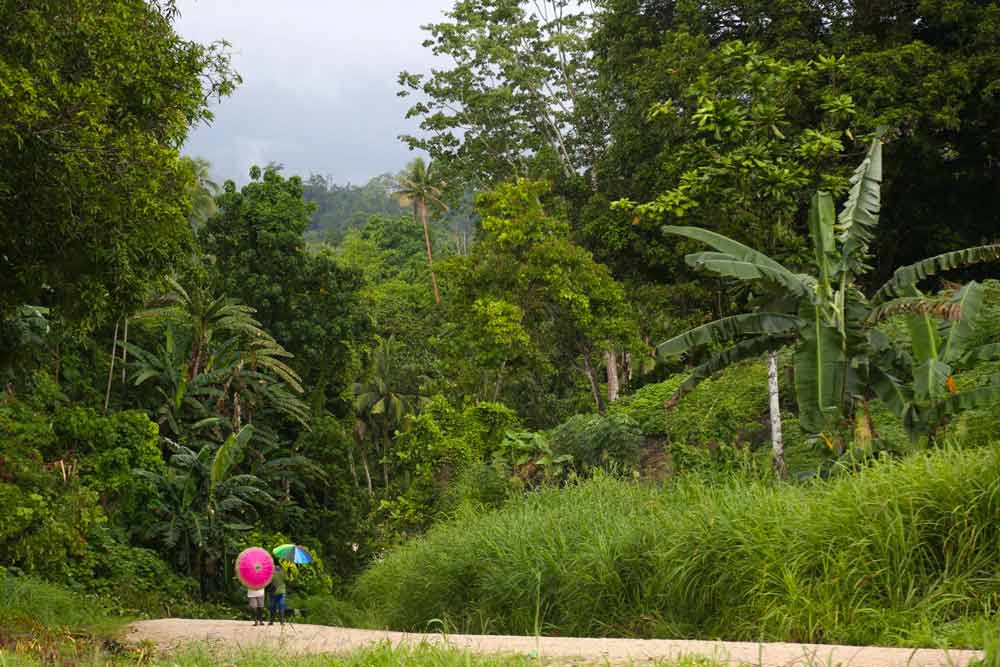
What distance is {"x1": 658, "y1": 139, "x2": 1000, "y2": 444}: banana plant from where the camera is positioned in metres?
10.5

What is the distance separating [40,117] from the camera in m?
8.67

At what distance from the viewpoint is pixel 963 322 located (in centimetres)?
1069

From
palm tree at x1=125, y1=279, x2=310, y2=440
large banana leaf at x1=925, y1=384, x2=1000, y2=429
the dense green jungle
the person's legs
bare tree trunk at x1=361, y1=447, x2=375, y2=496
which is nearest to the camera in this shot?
the dense green jungle

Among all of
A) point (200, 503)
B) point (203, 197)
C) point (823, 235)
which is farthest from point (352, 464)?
point (823, 235)

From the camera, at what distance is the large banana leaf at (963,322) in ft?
34.5

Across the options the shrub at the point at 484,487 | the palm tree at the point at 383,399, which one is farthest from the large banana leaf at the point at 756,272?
the palm tree at the point at 383,399

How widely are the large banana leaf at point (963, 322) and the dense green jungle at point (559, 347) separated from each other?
53 millimetres

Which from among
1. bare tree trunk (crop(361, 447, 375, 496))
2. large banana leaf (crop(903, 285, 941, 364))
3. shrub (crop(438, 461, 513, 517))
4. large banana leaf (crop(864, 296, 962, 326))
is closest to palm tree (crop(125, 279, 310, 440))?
shrub (crop(438, 461, 513, 517))

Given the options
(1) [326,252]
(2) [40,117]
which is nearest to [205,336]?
(1) [326,252]

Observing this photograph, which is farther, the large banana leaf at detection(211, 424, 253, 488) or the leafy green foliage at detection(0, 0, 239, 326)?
the large banana leaf at detection(211, 424, 253, 488)

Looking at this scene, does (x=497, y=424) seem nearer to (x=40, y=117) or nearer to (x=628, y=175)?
(x=628, y=175)

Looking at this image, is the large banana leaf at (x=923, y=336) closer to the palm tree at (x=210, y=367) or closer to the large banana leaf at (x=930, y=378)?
the large banana leaf at (x=930, y=378)

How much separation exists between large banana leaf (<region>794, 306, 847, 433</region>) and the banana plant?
0.01 metres

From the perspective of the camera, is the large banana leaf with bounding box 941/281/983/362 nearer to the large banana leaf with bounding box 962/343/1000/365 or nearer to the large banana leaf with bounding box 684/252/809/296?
the large banana leaf with bounding box 962/343/1000/365
